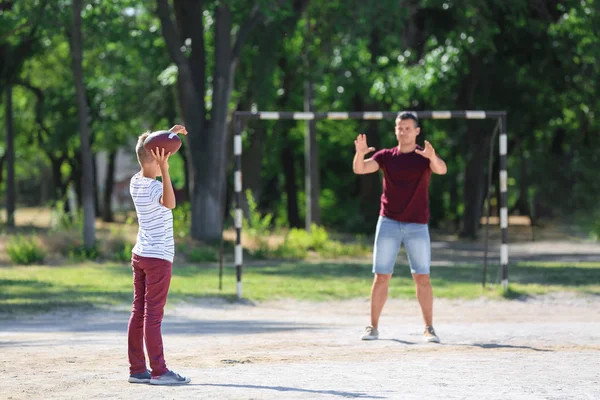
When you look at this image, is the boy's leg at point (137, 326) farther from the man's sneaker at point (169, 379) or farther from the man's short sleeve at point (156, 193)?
the man's short sleeve at point (156, 193)

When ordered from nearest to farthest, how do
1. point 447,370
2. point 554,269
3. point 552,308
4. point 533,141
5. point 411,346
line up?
point 447,370, point 411,346, point 552,308, point 554,269, point 533,141

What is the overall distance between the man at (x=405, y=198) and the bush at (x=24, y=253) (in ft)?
42.5

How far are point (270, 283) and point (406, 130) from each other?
8.23 metres

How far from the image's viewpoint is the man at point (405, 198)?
1077cm

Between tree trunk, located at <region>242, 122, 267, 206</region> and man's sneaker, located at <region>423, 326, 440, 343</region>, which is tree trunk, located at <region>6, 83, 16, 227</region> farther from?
man's sneaker, located at <region>423, 326, 440, 343</region>

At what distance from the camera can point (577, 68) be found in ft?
103

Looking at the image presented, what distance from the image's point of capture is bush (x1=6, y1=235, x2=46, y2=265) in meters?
22.6

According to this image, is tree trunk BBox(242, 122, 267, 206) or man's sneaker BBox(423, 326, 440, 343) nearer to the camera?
man's sneaker BBox(423, 326, 440, 343)

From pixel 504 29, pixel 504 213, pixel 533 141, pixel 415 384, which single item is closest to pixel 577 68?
pixel 504 29

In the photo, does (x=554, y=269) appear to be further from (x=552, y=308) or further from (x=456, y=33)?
(x=456, y=33)

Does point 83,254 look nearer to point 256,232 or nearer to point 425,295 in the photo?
point 256,232

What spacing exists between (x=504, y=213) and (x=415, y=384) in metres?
8.13

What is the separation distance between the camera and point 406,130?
1072cm

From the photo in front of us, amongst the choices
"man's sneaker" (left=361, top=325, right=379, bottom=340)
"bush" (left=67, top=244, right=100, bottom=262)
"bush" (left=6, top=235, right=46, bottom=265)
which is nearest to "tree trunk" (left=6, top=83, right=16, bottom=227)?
"bush" (left=67, top=244, right=100, bottom=262)
